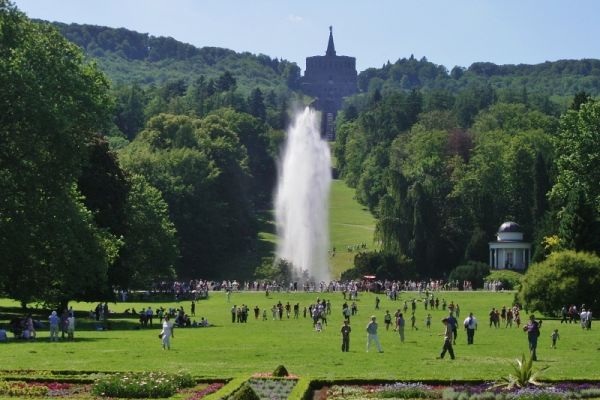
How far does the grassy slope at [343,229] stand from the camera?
415 ft

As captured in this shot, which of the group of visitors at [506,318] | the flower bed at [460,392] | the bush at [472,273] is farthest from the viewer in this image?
the bush at [472,273]

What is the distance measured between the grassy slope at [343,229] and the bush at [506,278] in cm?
1282

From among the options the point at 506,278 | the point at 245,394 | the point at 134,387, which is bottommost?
the point at 134,387

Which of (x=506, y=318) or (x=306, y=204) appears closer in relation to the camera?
(x=506, y=318)

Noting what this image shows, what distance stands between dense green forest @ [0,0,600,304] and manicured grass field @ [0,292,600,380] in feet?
16.7

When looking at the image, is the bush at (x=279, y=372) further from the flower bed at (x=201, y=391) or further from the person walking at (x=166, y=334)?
the person walking at (x=166, y=334)

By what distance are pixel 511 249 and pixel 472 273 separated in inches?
309

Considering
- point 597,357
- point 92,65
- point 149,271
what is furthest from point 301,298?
point 597,357

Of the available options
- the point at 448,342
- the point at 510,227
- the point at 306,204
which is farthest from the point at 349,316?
the point at 510,227

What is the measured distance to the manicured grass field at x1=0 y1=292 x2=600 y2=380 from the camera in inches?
1511

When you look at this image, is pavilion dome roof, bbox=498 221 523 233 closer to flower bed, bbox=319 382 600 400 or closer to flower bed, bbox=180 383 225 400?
flower bed, bbox=319 382 600 400

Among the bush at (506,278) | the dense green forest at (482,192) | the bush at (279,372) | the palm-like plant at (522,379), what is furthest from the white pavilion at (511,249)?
the bush at (279,372)

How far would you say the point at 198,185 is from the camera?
12862cm

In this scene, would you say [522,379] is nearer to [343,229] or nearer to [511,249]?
[511,249]
